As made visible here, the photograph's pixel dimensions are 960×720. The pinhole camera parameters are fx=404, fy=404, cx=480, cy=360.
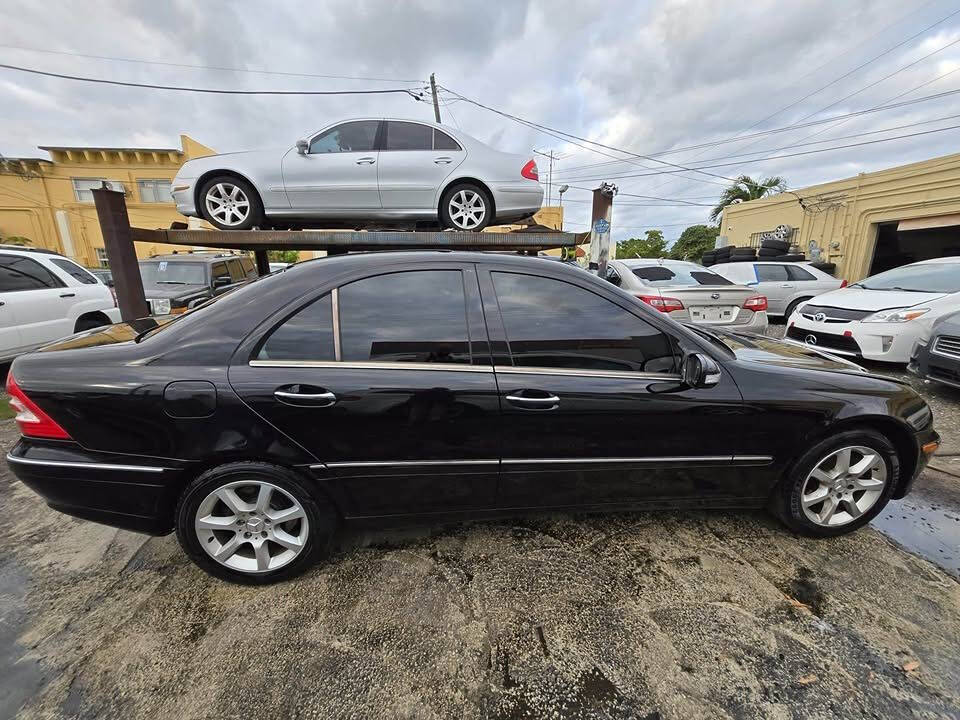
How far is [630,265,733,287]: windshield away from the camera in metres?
5.42

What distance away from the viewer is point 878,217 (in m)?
13.2

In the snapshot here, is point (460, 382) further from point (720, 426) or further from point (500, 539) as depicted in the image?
point (720, 426)

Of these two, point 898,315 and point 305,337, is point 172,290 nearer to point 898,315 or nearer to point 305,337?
point 305,337

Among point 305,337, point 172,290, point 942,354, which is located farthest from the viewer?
point 172,290

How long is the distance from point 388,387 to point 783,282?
968cm

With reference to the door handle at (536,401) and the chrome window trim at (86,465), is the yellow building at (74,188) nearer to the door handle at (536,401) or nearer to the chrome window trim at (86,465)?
the chrome window trim at (86,465)

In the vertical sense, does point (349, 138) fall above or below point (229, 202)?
above

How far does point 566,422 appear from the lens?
6.41ft

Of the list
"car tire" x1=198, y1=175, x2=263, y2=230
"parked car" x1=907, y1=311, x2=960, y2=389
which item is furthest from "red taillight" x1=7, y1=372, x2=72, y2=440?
"parked car" x1=907, y1=311, x2=960, y2=389

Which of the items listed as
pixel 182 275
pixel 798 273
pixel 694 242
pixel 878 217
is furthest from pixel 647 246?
pixel 182 275

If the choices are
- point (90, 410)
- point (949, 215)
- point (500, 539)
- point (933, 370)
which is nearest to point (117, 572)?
point (90, 410)

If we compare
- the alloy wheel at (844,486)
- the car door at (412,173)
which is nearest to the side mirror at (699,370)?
the alloy wheel at (844,486)

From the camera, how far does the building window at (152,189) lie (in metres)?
20.1

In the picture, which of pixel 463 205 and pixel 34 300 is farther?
pixel 34 300
